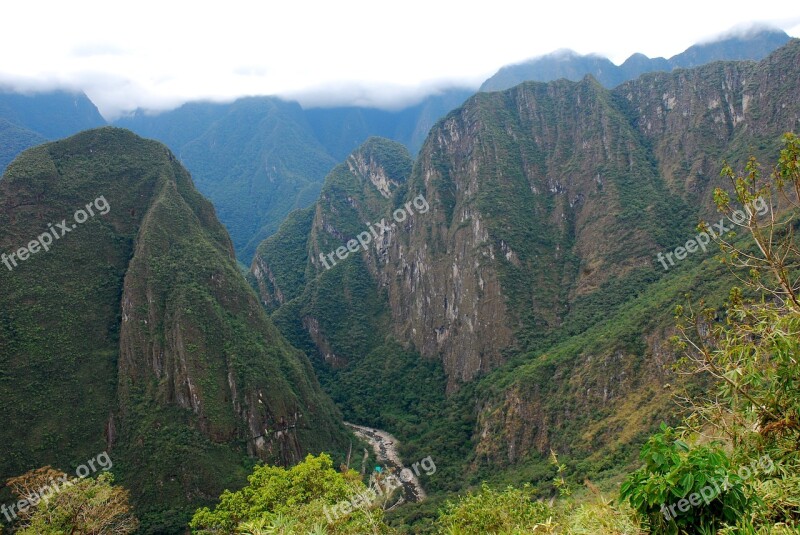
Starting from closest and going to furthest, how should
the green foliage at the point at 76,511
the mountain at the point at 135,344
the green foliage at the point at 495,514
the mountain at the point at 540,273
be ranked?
1. the green foliage at the point at 495,514
2. the green foliage at the point at 76,511
3. the mountain at the point at 135,344
4. the mountain at the point at 540,273

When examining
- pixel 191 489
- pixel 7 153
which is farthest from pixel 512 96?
pixel 7 153

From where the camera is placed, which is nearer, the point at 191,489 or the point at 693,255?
the point at 191,489

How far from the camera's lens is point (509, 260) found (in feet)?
306

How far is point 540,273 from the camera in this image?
303 ft

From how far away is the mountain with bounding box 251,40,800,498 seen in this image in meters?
60.4

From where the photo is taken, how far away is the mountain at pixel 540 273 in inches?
2378

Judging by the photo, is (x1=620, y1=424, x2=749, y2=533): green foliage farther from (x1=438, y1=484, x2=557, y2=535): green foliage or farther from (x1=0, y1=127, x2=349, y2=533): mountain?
Answer: (x1=0, y1=127, x2=349, y2=533): mountain

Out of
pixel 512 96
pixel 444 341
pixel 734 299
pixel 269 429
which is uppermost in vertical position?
pixel 512 96

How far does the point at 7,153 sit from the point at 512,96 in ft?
514

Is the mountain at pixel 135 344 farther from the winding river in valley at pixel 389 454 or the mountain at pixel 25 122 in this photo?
the mountain at pixel 25 122

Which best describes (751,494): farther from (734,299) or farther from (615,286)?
(615,286)

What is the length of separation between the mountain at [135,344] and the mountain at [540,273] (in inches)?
992

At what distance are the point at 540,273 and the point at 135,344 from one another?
70445 millimetres

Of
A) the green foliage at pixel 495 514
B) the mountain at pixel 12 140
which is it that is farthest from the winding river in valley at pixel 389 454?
the mountain at pixel 12 140
